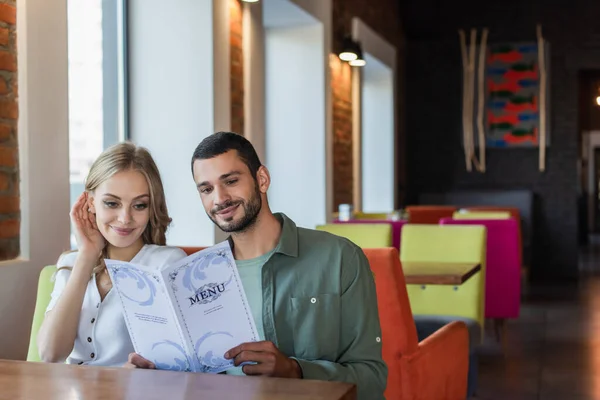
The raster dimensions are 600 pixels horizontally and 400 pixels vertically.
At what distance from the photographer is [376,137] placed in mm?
9656

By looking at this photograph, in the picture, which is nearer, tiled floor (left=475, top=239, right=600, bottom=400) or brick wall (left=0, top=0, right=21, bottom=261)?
brick wall (left=0, top=0, right=21, bottom=261)

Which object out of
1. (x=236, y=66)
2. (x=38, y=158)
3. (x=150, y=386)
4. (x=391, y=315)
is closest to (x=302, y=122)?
(x=236, y=66)

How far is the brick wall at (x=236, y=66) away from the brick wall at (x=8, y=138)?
231 centimetres

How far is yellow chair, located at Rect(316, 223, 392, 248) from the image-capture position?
15.3 ft

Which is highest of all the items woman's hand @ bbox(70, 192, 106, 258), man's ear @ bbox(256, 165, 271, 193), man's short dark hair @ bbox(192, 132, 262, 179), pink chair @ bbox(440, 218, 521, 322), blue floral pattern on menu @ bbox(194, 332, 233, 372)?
man's short dark hair @ bbox(192, 132, 262, 179)

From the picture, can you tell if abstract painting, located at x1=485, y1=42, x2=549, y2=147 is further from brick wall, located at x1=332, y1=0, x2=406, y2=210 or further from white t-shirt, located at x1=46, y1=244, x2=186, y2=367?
white t-shirt, located at x1=46, y1=244, x2=186, y2=367

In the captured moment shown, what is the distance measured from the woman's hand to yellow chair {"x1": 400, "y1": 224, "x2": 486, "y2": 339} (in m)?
2.58

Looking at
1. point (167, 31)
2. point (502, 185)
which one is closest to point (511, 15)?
point (502, 185)

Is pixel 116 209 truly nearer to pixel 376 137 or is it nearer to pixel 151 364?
pixel 151 364

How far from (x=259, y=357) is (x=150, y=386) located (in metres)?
0.30

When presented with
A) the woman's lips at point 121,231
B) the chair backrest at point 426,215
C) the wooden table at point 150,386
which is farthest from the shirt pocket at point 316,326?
the chair backrest at point 426,215

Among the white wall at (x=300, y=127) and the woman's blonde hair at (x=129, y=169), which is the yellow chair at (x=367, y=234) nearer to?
the white wall at (x=300, y=127)

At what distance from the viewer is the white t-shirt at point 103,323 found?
7.38 feet

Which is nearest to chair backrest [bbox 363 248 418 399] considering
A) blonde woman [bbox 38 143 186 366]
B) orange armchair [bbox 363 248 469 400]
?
orange armchair [bbox 363 248 469 400]
